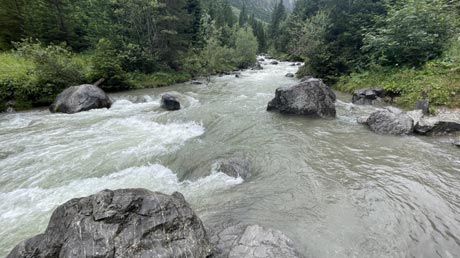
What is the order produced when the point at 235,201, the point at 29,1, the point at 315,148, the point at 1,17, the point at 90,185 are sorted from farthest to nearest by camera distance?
1. the point at 29,1
2. the point at 1,17
3. the point at 315,148
4. the point at 90,185
5. the point at 235,201

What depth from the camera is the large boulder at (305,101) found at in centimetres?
1170

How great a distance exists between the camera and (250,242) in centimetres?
373

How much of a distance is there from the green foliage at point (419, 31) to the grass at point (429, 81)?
0.76 m

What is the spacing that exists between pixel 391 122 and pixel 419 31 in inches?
344

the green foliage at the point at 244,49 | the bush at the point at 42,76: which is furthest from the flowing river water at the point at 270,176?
the green foliage at the point at 244,49

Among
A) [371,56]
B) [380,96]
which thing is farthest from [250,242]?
[371,56]

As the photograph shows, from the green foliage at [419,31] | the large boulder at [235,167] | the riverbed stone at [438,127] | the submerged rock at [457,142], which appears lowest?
the large boulder at [235,167]

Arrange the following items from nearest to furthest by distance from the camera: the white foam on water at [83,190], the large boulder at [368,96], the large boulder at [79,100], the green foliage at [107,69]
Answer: the white foam on water at [83,190], the large boulder at [79,100], the large boulder at [368,96], the green foliage at [107,69]

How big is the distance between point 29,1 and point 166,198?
29543 millimetres

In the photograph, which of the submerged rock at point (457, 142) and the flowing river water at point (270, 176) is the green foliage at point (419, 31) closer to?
the flowing river water at point (270, 176)

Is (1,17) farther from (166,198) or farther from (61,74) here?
(166,198)

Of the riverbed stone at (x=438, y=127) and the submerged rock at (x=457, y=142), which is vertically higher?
the riverbed stone at (x=438, y=127)

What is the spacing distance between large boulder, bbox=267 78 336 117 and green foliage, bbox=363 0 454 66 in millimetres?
6885

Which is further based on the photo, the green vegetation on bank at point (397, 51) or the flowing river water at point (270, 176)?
the green vegetation on bank at point (397, 51)
